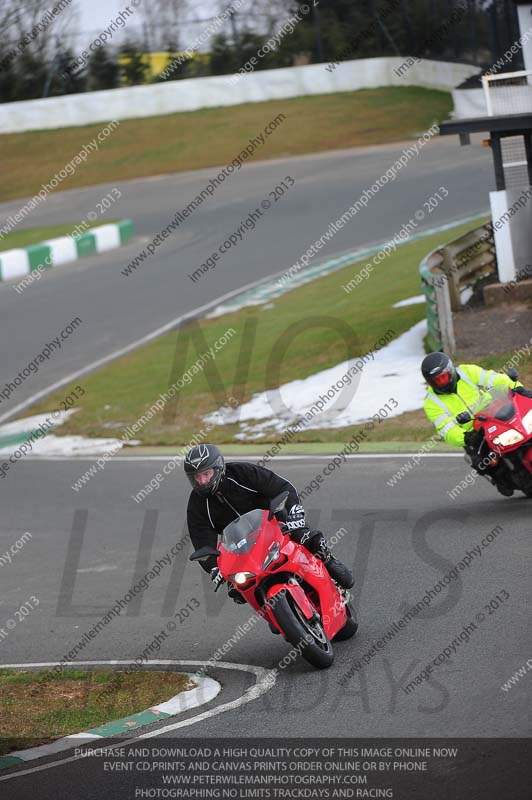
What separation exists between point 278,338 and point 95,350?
487 centimetres

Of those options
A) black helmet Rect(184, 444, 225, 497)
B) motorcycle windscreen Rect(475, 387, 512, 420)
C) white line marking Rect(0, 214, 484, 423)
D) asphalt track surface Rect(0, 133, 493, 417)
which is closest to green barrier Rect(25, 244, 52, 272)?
asphalt track surface Rect(0, 133, 493, 417)

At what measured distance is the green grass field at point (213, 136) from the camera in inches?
1778

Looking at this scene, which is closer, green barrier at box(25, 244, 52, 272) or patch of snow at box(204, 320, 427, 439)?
patch of snow at box(204, 320, 427, 439)

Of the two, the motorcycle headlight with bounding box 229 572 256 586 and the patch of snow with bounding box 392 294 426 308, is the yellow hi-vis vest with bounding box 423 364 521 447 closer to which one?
the motorcycle headlight with bounding box 229 572 256 586

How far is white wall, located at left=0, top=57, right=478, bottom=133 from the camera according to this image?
169ft

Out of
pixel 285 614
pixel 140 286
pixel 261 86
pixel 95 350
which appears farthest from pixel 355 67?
pixel 285 614

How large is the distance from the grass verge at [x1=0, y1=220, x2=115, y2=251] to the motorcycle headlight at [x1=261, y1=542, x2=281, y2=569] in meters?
28.9

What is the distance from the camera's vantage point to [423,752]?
253 inches

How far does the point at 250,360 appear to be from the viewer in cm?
2375

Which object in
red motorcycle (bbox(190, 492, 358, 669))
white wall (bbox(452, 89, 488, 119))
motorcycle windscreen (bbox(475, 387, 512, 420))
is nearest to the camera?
red motorcycle (bbox(190, 492, 358, 669))

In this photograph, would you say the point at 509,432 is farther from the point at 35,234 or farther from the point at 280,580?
the point at 35,234

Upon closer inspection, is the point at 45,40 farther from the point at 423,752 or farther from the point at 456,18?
the point at 423,752

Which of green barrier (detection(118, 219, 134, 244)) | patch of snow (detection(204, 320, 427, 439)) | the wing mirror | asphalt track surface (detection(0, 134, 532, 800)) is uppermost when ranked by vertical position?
the wing mirror

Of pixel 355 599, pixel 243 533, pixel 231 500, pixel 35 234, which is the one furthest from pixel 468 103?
pixel 243 533
